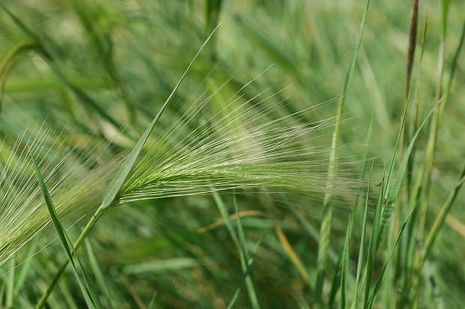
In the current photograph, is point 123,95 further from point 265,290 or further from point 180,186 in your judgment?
point 180,186

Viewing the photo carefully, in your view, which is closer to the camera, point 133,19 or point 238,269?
point 238,269

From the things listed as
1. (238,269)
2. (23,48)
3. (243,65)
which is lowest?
(238,269)

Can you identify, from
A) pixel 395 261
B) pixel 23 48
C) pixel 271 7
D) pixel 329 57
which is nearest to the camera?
pixel 395 261

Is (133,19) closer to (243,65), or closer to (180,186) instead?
(243,65)

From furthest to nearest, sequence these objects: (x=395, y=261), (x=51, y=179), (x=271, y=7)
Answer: (x=271, y=7) → (x=395, y=261) → (x=51, y=179)

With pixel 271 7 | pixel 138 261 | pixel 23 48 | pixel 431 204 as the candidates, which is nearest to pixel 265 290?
pixel 138 261

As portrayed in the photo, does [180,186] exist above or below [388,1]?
below
